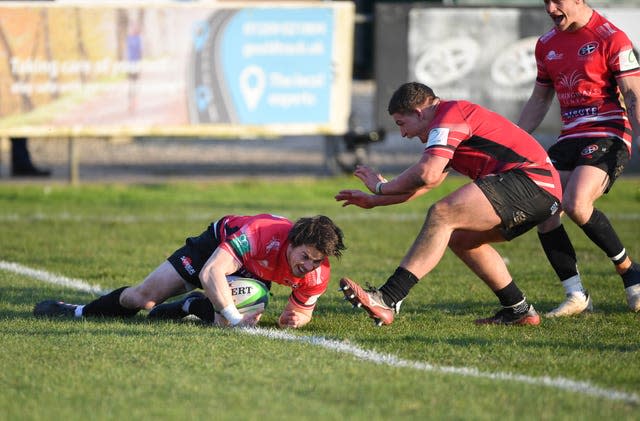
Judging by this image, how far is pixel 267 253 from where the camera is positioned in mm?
6785

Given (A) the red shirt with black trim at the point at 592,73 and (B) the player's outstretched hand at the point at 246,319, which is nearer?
(B) the player's outstretched hand at the point at 246,319

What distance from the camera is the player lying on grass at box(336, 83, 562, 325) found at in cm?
652

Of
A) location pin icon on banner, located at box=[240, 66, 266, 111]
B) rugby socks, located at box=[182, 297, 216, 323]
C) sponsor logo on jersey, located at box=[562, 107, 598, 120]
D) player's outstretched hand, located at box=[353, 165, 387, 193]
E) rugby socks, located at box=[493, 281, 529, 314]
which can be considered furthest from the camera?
location pin icon on banner, located at box=[240, 66, 266, 111]

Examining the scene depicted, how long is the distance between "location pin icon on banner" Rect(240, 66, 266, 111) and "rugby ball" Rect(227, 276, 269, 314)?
353 inches

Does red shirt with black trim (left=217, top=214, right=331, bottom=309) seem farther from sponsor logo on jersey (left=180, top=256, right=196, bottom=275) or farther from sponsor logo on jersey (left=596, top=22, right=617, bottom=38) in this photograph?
sponsor logo on jersey (left=596, top=22, right=617, bottom=38)

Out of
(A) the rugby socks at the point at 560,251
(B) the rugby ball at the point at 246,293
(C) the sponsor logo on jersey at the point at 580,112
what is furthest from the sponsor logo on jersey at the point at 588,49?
(B) the rugby ball at the point at 246,293

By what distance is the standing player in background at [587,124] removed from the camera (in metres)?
7.68

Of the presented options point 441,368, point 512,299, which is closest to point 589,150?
point 512,299

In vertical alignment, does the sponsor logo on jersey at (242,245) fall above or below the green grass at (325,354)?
above

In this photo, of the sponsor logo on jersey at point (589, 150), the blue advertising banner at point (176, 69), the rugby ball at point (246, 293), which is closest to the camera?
the rugby ball at point (246, 293)

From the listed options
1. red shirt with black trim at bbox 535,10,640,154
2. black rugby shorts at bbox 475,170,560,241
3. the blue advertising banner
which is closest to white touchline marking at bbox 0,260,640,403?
black rugby shorts at bbox 475,170,560,241

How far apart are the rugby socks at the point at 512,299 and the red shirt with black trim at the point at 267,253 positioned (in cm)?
121

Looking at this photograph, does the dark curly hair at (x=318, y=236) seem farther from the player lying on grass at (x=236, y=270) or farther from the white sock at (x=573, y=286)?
the white sock at (x=573, y=286)

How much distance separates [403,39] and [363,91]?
2605 millimetres
